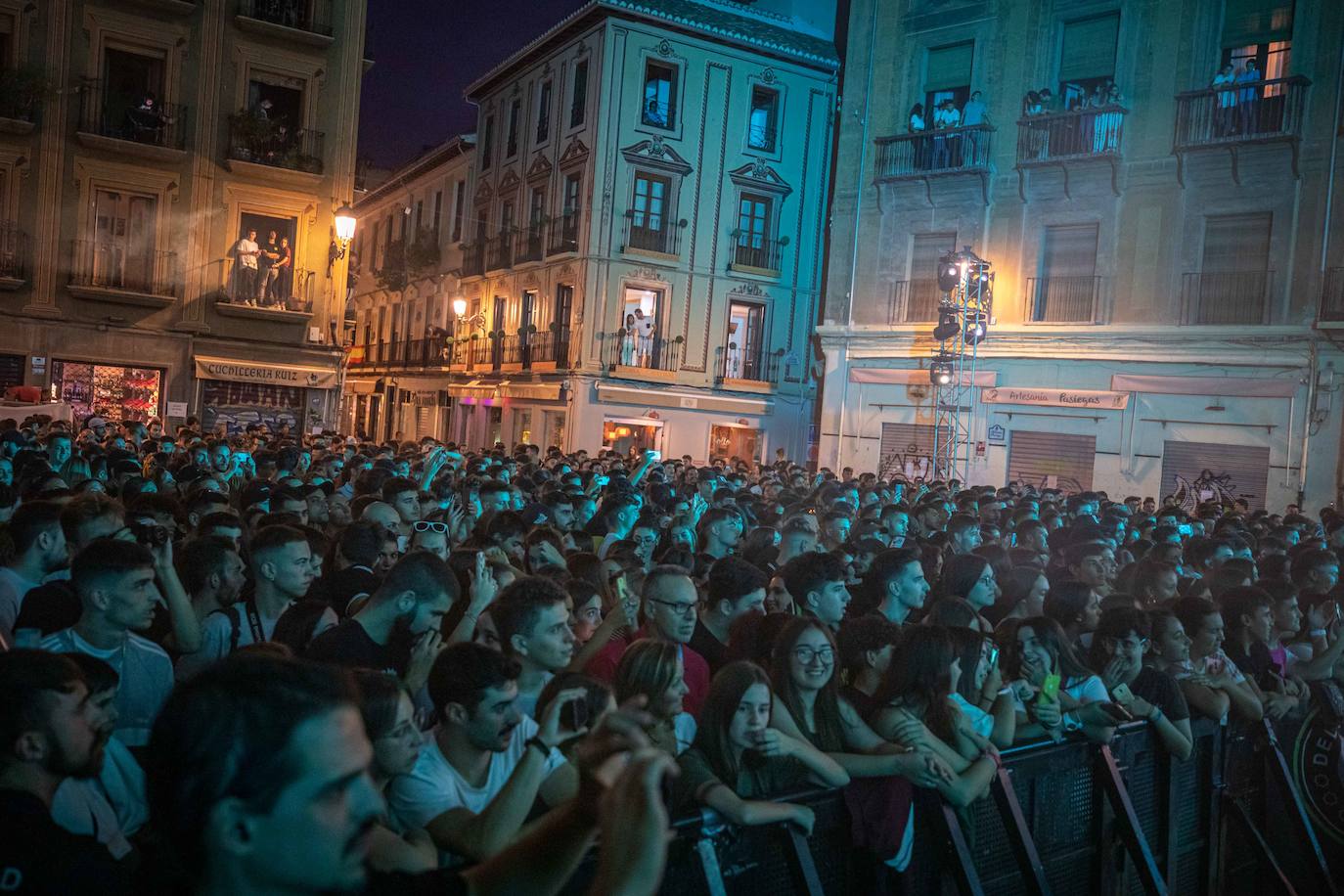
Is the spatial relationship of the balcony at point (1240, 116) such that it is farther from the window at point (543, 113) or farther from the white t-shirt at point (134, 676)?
the white t-shirt at point (134, 676)

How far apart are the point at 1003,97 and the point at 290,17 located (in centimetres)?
1751

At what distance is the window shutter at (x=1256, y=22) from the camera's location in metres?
20.4

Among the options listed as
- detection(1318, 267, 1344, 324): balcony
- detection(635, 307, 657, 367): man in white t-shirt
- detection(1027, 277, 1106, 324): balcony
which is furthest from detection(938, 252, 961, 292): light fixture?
detection(635, 307, 657, 367): man in white t-shirt

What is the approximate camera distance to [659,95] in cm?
3128

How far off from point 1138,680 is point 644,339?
26857mm

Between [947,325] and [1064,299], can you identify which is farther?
[1064,299]

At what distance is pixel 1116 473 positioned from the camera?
22.0 m

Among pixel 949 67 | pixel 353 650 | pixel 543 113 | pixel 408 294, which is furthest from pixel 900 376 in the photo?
pixel 408 294

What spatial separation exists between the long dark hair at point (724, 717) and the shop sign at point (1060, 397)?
20.5 metres

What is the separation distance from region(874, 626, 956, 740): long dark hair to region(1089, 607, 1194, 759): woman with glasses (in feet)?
4.53

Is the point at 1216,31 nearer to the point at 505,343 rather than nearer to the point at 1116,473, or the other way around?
the point at 1116,473

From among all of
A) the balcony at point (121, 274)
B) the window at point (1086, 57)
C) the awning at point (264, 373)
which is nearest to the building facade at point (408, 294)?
the awning at point (264, 373)

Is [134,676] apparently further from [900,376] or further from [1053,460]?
[900,376]

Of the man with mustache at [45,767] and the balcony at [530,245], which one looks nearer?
the man with mustache at [45,767]
